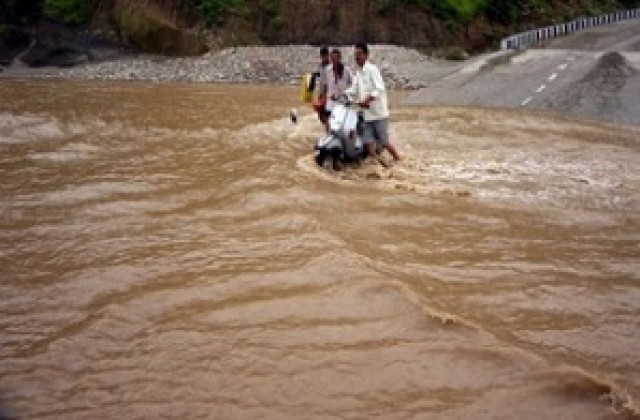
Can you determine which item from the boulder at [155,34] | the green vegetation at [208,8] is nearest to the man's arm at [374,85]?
the boulder at [155,34]

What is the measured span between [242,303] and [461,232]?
3.11 meters

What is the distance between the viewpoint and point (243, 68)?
89.1 ft

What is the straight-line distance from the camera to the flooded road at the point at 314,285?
5.13 metres

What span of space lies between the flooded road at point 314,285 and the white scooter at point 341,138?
12.7 inches

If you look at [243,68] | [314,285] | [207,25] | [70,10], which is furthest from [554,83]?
[70,10]

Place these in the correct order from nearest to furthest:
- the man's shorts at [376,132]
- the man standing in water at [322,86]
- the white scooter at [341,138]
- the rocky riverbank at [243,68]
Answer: the white scooter at [341,138] → the man's shorts at [376,132] → the man standing in water at [322,86] → the rocky riverbank at [243,68]

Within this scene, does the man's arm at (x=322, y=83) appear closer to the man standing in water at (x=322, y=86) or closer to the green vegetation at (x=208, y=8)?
the man standing in water at (x=322, y=86)

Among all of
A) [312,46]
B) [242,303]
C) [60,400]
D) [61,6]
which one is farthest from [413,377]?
[61,6]

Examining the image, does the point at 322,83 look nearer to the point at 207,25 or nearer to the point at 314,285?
the point at 314,285

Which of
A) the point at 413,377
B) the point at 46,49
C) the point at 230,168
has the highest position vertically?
the point at 46,49

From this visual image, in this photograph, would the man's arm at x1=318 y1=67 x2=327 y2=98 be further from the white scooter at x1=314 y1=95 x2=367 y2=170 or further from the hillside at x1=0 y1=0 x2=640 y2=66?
the hillside at x1=0 y1=0 x2=640 y2=66

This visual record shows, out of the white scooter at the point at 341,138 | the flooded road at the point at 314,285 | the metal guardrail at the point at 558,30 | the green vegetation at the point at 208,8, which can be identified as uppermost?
the green vegetation at the point at 208,8

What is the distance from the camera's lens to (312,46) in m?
30.1

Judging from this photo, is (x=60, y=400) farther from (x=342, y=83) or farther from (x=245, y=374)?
(x=342, y=83)
